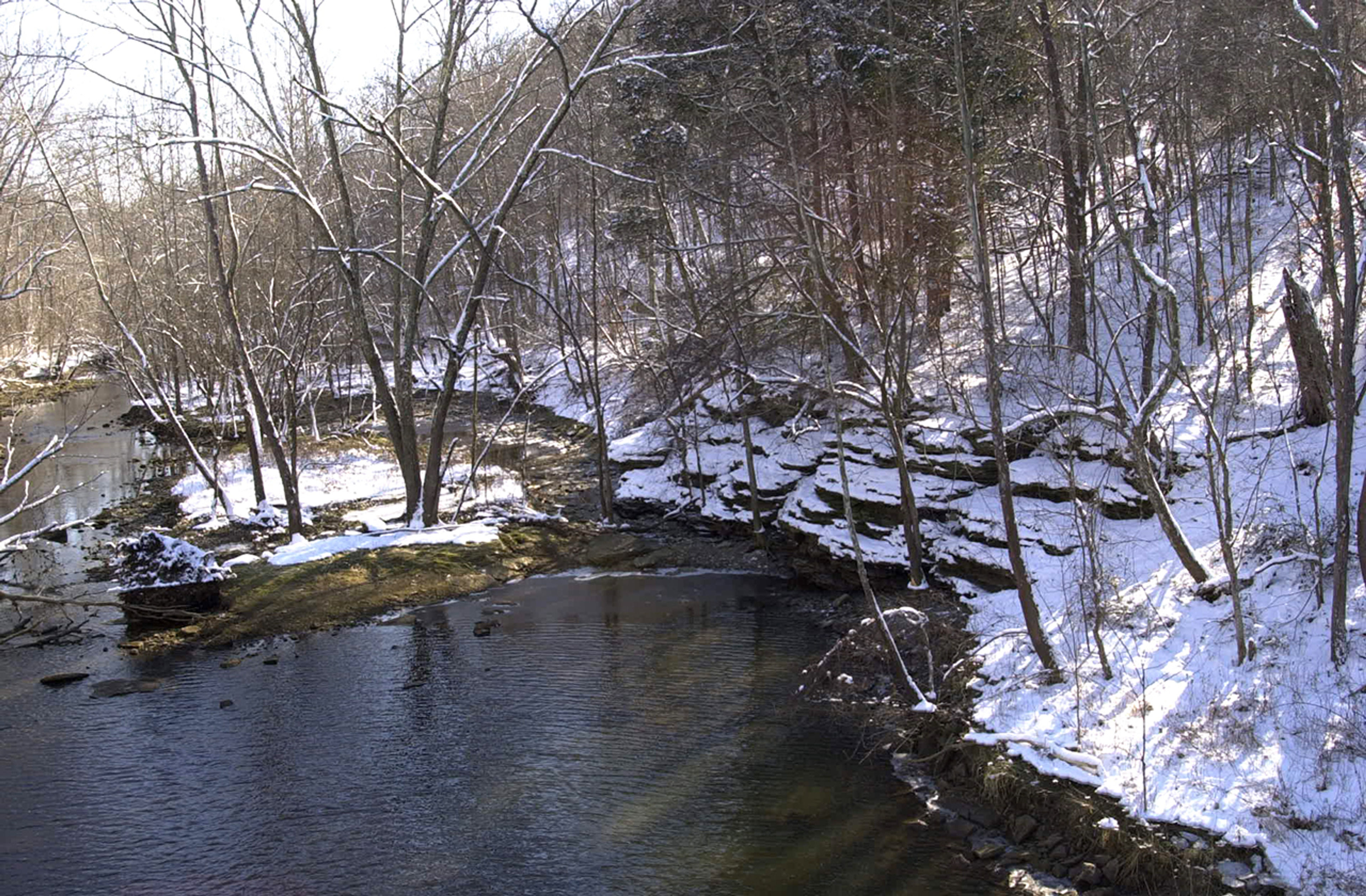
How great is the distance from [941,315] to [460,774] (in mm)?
13039

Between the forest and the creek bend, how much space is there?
1966 millimetres

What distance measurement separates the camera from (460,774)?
9500 mm

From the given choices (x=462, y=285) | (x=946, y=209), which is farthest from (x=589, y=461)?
Result: (x=462, y=285)

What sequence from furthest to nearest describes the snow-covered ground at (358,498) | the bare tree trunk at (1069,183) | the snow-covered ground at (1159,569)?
→ the snow-covered ground at (358,498) → the bare tree trunk at (1069,183) → the snow-covered ground at (1159,569)

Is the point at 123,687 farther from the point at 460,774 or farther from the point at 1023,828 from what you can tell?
the point at 1023,828

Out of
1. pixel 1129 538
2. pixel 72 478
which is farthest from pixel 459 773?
pixel 72 478

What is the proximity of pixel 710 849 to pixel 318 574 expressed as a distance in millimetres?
9669

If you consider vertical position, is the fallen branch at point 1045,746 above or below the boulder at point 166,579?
below

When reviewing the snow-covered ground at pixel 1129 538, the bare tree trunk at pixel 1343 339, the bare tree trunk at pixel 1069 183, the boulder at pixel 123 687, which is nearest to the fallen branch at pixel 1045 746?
the snow-covered ground at pixel 1129 538

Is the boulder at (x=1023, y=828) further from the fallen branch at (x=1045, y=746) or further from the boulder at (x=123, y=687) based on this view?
the boulder at (x=123, y=687)

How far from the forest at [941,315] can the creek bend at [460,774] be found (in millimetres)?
1966

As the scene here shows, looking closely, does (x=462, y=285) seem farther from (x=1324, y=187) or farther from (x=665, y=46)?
(x=1324, y=187)

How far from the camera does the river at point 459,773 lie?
25.9 feet

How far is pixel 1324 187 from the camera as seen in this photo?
8359 millimetres
